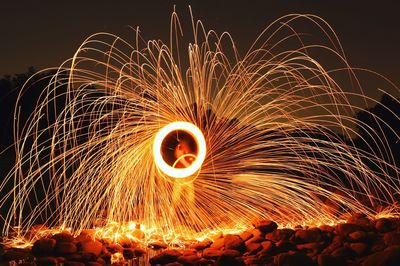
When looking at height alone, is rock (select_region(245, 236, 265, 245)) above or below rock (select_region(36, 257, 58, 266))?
above

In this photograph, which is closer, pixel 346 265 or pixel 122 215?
pixel 346 265

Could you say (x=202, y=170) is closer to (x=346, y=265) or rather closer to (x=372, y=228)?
(x=372, y=228)

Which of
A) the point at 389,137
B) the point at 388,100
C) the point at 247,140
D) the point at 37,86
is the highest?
the point at 37,86

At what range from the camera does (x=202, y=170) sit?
987 centimetres

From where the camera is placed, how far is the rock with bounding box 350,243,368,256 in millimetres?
6906

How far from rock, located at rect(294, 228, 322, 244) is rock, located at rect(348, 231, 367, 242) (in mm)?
402

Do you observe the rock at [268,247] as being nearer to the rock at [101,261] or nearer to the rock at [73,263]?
the rock at [101,261]

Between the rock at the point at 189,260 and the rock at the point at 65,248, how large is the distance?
58.5 inches

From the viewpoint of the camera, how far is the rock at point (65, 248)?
300 inches

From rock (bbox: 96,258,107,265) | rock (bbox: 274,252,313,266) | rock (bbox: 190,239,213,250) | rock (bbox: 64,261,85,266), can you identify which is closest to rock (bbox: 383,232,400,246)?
rock (bbox: 274,252,313,266)

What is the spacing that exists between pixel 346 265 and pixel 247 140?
4423mm

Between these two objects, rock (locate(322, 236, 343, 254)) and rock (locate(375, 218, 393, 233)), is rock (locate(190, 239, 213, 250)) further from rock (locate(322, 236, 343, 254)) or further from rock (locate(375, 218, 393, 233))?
rock (locate(375, 218, 393, 233))

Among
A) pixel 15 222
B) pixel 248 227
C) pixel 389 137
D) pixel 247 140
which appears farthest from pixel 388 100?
pixel 15 222

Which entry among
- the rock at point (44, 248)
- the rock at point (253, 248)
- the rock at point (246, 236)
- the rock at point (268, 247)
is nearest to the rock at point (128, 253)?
the rock at point (44, 248)
